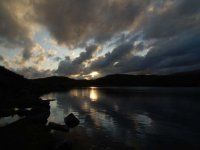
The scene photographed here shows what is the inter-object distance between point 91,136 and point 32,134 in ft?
32.9

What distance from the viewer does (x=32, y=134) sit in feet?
113

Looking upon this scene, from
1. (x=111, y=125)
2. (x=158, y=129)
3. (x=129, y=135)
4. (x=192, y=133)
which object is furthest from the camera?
(x=111, y=125)

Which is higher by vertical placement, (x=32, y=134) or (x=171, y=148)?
(x=32, y=134)

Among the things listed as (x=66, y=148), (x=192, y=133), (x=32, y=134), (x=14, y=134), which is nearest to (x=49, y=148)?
(x=66, y=148)

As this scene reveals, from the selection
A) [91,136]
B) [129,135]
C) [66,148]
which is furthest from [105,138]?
[66,148]

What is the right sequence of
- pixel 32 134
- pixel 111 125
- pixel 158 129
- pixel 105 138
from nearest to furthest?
pixel 32 134 → pixel 105 138 → pixel 158 129 → pixel 111 125

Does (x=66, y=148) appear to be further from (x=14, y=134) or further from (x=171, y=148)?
(x=171, y=148)

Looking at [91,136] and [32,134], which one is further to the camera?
[91,136]

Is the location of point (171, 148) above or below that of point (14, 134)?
below

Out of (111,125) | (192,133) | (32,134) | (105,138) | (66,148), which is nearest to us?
(66,148)

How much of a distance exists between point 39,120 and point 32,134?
11478 millimetres

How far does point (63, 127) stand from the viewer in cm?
4234

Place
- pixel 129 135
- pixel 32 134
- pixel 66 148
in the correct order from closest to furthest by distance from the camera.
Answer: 1. pixel 66 148
2. pixel 32 134
3. pixel 129 135

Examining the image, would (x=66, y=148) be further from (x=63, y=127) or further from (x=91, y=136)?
(x=63, y=127)
